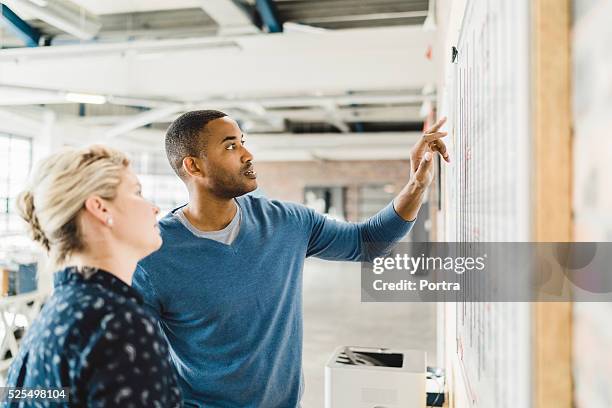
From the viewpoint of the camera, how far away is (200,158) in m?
1.69

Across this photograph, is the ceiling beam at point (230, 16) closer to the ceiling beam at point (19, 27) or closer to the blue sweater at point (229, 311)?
the ceiling beam at point (19, 27)

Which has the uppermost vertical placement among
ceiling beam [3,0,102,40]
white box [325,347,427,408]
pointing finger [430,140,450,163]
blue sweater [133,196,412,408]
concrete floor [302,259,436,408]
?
ceiling beam [3,0,102,40]

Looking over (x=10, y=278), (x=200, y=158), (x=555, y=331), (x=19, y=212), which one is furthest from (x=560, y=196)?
(x=10, y=278)

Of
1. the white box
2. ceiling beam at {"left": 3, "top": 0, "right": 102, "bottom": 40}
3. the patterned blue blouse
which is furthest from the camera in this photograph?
ceiling beam at {"left": 3, "top": 0, "right": 102, "bottom": 40}

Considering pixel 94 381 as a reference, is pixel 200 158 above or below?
above

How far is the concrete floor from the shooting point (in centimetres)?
534

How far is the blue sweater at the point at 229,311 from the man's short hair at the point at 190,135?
21 cm

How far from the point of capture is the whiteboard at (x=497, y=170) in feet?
2.01

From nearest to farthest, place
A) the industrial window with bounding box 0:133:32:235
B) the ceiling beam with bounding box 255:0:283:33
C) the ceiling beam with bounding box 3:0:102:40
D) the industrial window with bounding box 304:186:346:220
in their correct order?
1. the ceiling beam with bounding box 3:0:102:40
2. the ceiling beam with bounding box 255:0:283:33
3. the industrial window with bounding box 0:133:32:235
4. the industrial window with bounding box 304:186:346:220

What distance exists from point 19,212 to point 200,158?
69cm

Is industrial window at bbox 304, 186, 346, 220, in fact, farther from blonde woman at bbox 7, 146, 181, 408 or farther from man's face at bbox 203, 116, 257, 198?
blonde woman at bbox 7, 146, 181, 408

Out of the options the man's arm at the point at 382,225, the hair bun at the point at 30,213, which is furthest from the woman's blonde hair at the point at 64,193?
the man's arm at the point at 382,225

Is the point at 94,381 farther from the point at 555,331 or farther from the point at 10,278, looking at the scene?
the point at 10,278

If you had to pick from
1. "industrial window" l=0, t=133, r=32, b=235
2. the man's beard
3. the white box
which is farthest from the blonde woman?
"industrial window" l=0, t=133, r=32, b=235
